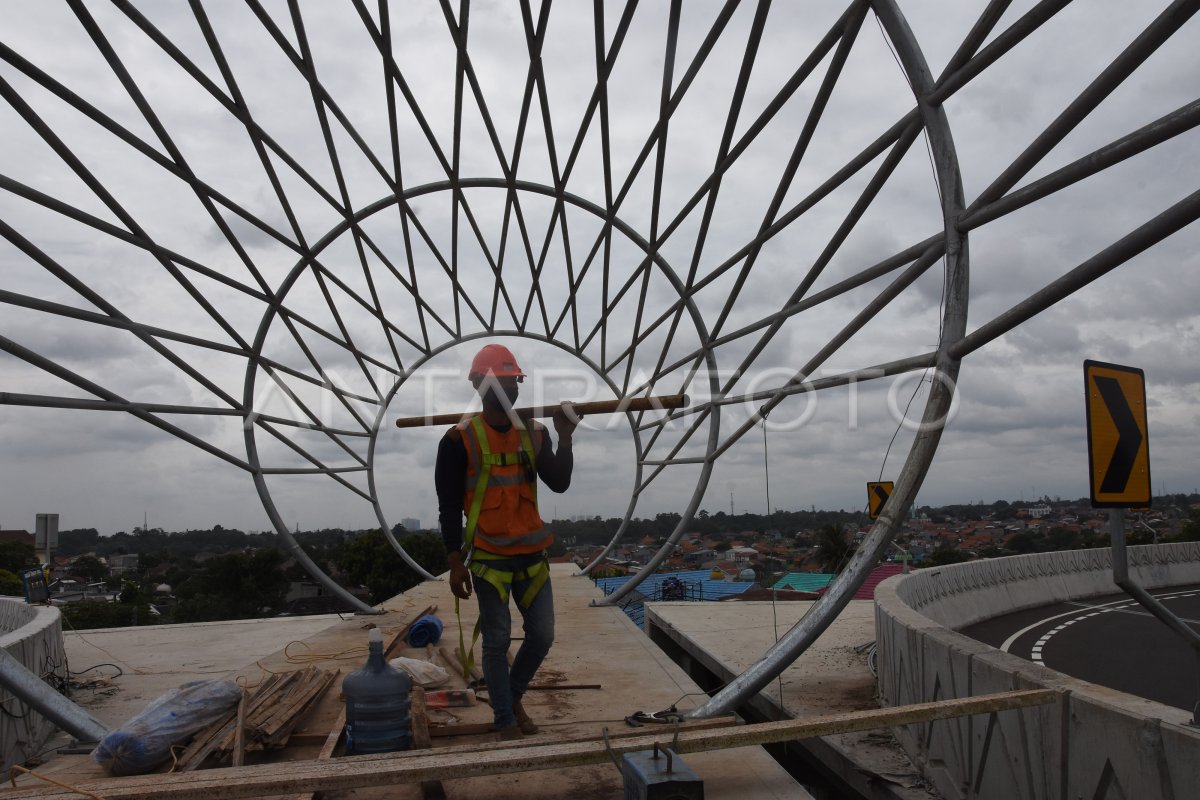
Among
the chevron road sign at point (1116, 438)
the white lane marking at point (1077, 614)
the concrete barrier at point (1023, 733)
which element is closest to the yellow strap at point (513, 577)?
the concrete barrier at point (1023, 733)

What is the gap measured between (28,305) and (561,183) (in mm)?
7748

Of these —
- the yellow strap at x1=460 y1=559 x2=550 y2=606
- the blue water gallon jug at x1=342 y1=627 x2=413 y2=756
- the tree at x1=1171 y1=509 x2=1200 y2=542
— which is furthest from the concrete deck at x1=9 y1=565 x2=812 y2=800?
the tree at x1=1171 y1=509 x2=1200 y2=542

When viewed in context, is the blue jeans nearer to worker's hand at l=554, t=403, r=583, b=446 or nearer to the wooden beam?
worker's hand at l=554, t=403, r=583, b=446

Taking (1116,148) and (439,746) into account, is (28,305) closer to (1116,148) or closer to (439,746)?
(439,746)

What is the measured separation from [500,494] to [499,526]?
230 millimetres

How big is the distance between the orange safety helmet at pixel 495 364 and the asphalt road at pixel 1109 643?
8097mm

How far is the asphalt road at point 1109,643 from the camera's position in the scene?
42.2 feet

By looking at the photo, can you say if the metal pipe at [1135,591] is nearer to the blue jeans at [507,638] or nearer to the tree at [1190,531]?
the blue jeans at [507,638]

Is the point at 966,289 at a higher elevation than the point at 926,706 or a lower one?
higher

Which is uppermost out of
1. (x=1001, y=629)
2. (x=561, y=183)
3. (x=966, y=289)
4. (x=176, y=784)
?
(x=561, y=183)

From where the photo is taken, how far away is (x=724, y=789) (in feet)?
16.0

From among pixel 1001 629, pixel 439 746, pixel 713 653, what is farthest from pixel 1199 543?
pixel 439 746

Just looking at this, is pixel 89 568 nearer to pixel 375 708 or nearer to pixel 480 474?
Result: pixel 375 708

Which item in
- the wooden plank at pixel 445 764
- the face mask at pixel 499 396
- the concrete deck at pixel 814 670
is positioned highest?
the face mask at pixel 499 396
